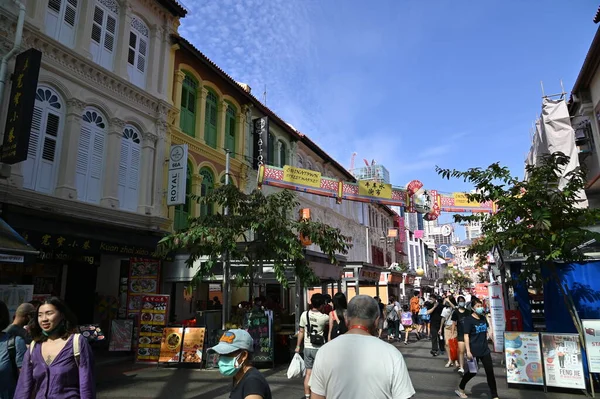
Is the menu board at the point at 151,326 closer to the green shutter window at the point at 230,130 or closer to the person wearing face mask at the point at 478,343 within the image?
the person wearing face mask at the point at 478,343

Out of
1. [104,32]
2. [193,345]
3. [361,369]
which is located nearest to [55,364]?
[361,369]

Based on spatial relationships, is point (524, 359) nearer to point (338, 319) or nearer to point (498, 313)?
point (338, 319)

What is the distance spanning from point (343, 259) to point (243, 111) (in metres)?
8.31

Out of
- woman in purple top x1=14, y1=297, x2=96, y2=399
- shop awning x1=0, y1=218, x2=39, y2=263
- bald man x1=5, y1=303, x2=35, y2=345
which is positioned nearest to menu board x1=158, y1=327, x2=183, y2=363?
shop awning x1=0, y1=218, x2=39, y2=263

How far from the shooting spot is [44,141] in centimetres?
1139

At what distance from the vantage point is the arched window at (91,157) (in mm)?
12227

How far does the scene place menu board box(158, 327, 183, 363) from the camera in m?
10.2

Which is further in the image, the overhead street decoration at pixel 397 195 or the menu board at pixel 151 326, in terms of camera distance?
the overhead street decoration at pixel 397 195

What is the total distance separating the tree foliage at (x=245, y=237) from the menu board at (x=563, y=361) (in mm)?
4977

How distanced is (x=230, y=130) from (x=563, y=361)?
1501 cm

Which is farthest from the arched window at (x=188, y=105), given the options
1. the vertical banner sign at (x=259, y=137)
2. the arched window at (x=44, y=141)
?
the arched window at (x=44, y=141)

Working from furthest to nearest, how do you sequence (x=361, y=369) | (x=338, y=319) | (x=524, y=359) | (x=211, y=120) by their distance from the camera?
(x=211, y=120), (x=524, y=359), (x=338, y=319), (x=361, y=369)

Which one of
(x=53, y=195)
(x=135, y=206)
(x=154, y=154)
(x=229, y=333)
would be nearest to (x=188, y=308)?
(x=135, y=206)

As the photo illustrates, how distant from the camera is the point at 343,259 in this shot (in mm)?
17094
